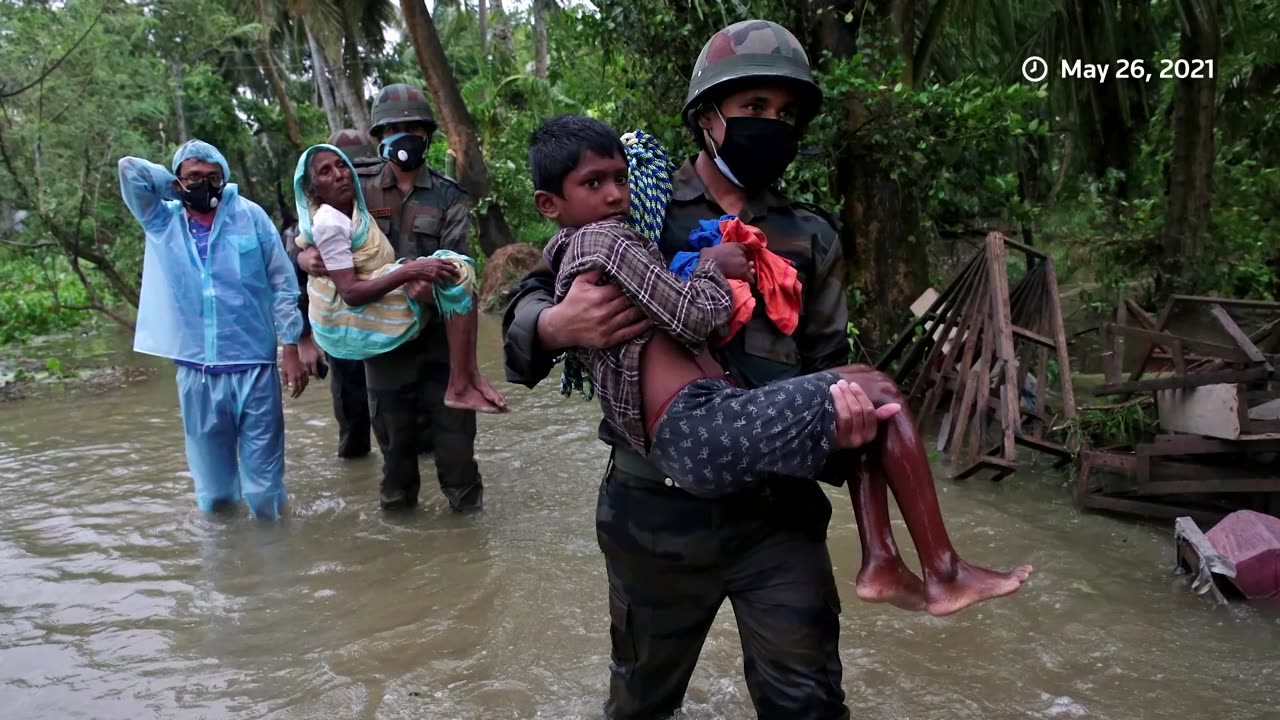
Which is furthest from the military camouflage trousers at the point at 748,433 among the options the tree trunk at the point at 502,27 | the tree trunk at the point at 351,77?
the tree trunk at the point at 502,27

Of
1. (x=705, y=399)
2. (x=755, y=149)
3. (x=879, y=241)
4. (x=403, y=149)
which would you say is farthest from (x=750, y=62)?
(x=879, y=241)

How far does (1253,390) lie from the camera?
15.0 ft

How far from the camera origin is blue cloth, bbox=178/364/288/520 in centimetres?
465

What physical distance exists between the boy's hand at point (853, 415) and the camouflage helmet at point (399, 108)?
11.5ft

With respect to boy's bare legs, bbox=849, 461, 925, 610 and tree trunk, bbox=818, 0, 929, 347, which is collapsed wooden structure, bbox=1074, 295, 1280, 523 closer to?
tree trunk, bbox=818, 0, 929, 347

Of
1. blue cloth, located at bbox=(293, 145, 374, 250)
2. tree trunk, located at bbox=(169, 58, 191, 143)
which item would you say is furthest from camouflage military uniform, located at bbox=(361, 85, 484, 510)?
tree trunk, located at bbox=(169, 58, 191, 143)

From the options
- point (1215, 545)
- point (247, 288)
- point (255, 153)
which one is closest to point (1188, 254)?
point (1215, 545)

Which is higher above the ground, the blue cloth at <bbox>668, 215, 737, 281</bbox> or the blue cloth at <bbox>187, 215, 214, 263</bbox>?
the blue cloth at <bbox>187, 215, 214, 263</bbox>

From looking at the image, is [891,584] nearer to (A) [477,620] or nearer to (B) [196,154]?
(A) [477,620]

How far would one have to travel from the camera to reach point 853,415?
1.91 m

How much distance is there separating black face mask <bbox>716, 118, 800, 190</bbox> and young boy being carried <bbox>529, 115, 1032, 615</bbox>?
0.93 ft

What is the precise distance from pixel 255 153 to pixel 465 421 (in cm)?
2470

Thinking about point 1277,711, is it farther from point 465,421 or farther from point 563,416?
point 563,416

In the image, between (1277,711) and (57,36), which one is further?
(57,36)
